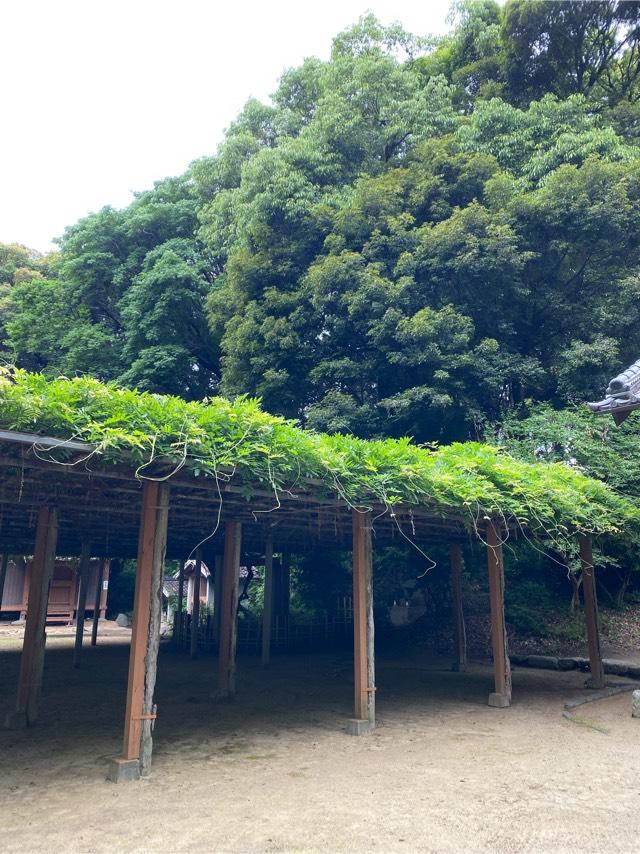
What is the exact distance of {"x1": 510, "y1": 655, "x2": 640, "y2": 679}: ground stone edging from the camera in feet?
38.1

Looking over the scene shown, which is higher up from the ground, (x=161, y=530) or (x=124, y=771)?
(x=161, y=530)

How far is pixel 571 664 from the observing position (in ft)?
41.4

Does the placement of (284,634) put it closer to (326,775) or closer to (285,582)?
(285,582)

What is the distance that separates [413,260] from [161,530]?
1110cm

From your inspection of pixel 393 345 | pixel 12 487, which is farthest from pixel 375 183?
pixel 12 487

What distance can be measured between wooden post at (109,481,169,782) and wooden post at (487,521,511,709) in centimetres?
492

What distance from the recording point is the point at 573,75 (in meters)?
20.1

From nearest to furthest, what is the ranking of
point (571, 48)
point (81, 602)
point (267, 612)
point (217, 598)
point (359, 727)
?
point (359, 727)
point (267, 612)
point (81, 602)
point (217, 598)
point (571, 48)

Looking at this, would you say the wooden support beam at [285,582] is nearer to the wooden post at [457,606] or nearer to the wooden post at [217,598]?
the wooden post at [217,598]

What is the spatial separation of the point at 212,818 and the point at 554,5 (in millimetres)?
22906

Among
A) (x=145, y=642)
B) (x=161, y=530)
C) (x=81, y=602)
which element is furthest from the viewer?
(x=81, y=602)

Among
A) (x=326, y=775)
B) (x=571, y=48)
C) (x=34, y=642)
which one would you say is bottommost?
(x=326, y=775)

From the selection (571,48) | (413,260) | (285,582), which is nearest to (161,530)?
(413,260)

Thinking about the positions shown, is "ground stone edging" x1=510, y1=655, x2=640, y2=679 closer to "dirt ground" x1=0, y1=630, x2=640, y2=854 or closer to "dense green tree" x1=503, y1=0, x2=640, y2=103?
"dirt ground" x1=0, y1=630, x2=640, y2=854
